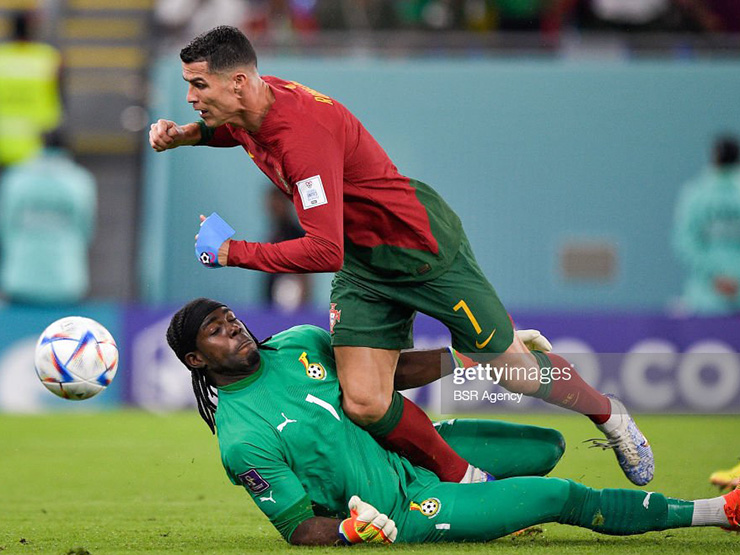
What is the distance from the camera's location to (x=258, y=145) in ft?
18.3

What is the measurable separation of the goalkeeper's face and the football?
2.05 ft

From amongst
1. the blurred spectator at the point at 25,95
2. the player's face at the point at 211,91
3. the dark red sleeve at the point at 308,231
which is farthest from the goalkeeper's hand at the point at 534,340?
the blurred spectator at the point at 25,95

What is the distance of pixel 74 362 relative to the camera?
222 inches

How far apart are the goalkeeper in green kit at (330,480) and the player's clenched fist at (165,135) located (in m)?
0.96

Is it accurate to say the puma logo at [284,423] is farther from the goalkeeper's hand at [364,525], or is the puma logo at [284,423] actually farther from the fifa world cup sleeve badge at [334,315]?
the fifa world cup sleeve badge at [334,315]

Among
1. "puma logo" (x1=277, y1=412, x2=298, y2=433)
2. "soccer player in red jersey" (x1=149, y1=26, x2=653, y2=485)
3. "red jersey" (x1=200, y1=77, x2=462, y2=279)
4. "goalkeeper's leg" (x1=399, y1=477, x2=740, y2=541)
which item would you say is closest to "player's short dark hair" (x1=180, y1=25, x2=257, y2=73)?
"soccer player in red jersey" (x1=149, y1=26, x2=653, y2=485)

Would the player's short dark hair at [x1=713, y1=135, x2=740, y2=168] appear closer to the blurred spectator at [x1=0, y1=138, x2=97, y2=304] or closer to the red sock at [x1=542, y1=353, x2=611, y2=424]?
the blurred spectator at [x1=0, y1=138, x2=97, y2=304]

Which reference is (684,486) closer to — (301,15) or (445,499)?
(445,499)

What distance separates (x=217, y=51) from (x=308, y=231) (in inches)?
34.5

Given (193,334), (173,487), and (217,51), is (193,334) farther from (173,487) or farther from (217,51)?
(173,487)

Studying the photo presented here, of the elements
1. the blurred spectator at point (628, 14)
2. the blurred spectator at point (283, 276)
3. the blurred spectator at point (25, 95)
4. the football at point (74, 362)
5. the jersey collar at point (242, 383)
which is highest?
the blurred spectator at point (628, 14)

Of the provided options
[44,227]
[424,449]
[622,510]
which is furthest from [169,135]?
[44,227]

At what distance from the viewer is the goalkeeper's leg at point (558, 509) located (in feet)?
16.7

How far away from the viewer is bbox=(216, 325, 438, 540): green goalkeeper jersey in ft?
16.7
